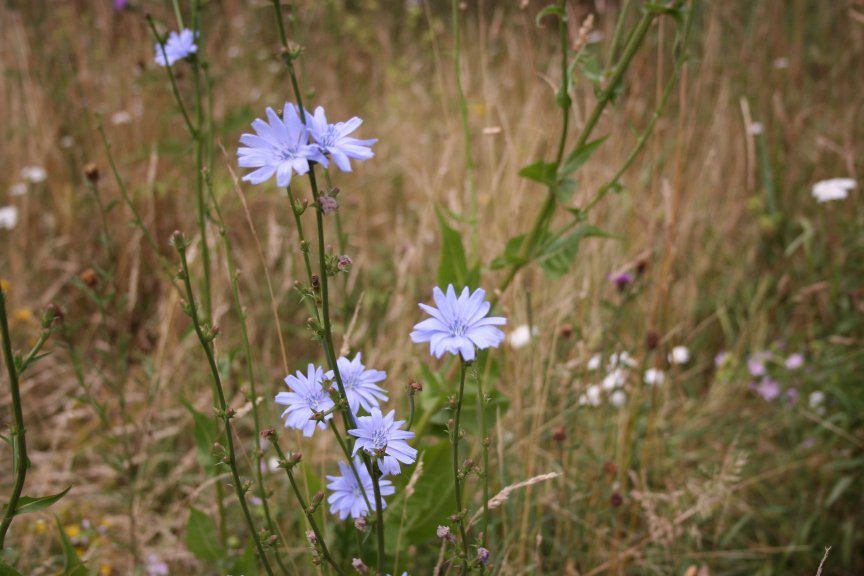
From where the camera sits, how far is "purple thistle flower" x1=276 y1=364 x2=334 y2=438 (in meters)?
0.99

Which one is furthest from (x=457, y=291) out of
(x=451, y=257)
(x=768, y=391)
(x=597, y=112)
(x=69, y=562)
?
(x=768, y=391)

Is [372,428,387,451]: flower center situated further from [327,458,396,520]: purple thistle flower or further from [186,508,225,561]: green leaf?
[186,508,225,561]: green leaf

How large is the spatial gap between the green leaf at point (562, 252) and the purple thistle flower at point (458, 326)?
75 cm

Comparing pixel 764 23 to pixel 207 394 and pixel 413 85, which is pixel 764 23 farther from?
pixel 207 394

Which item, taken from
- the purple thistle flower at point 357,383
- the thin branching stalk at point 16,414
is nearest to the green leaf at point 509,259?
the purple thistle flower at point 357,383

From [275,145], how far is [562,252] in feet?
3.03

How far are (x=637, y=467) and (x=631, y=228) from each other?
1.28 metres

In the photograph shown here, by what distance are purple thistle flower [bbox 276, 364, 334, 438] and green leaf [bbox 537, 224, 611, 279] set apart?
79cm

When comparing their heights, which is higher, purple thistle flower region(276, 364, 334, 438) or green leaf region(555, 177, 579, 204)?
green leaf region(555, 177, 579, 204)

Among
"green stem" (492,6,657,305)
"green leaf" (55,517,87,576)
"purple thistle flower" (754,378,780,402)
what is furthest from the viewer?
"purple thistle flower" (754,378,780,402)

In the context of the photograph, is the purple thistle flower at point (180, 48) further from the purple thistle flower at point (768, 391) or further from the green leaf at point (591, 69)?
the purple thistle flower at point (768, 391)

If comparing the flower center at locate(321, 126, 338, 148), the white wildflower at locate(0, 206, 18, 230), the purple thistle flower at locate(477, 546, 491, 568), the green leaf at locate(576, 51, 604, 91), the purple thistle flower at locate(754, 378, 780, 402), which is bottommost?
the purple thistle flower at locate(477, 546, 491, 568)

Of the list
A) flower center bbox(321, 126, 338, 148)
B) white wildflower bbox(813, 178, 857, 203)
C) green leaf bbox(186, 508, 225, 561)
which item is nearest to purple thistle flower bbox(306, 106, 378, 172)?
flower center bbox(321, 126, 338, 148)

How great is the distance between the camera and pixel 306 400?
1.03 meters
